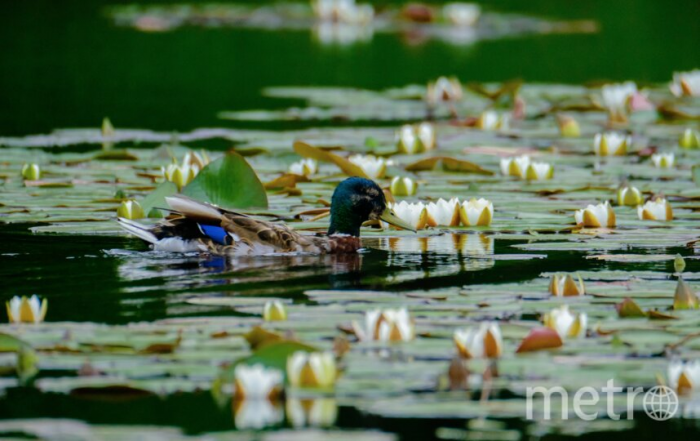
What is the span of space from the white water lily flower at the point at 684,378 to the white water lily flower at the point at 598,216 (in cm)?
300

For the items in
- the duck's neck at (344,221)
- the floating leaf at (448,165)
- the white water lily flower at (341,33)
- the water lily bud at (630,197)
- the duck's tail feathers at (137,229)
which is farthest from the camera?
the white water lily flower at (341,33)

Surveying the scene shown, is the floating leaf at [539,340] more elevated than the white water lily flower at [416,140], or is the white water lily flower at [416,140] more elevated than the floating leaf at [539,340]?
the white water lily flower at [416,140]

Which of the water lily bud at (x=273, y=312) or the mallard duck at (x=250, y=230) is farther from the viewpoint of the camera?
the mallard duck at (x=250, y=230)

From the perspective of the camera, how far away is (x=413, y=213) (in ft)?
23.8

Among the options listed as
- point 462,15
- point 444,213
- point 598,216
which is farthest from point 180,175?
point 462,15

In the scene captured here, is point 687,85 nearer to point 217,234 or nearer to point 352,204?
point 352,204

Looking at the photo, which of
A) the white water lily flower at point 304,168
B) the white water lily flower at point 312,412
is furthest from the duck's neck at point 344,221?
the white water lily flower at point 312,412

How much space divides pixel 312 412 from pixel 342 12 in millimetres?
20924

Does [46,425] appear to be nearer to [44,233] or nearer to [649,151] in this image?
[44,233]

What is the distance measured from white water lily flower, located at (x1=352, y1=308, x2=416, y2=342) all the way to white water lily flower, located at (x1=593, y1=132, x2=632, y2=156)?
5.36m

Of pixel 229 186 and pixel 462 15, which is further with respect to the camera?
pixel 462 15

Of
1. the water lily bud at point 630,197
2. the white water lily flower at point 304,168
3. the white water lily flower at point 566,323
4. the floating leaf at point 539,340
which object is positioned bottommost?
the floating leaf at point 539,340

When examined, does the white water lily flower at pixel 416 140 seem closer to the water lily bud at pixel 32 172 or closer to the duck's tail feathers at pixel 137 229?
the water lily bud at pixel 32 172

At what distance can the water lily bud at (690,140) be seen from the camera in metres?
10.1
